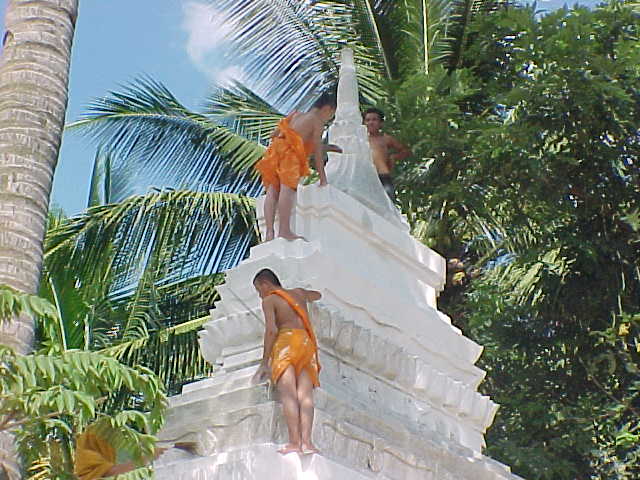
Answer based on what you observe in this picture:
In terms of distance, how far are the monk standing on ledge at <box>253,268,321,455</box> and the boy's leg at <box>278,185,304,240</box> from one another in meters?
0.92

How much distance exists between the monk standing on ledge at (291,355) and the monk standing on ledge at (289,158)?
1.01 metres

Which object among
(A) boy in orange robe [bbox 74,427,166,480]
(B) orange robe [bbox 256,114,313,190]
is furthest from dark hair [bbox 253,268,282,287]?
(A) boy in orange robe [bbox 74,427,166,480]

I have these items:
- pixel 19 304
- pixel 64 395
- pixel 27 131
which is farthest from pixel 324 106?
pixel 64 395

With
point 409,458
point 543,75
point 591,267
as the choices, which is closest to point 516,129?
point 543,75

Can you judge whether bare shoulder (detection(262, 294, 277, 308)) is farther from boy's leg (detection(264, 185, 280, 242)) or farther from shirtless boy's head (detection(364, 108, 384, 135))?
shirtless boy's head (detection(364, 108, 384, 135))

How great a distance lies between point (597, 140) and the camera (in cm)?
1219

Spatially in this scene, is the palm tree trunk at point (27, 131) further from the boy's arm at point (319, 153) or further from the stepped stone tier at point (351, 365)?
the boy's arm at point (319, 153)

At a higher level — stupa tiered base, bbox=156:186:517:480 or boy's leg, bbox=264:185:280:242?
boy's leg, bbox=264:185:280:242

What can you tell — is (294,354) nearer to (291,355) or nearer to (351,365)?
(291,355)

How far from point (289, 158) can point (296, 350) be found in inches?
68.9

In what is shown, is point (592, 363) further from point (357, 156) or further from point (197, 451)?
point (197, 451)

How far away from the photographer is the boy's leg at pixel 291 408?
6676 millimetres

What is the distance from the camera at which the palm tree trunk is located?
20.8ft

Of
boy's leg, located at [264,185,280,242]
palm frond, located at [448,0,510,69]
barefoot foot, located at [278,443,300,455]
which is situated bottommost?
barefoot foot, located at [278,443,300,455]
